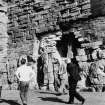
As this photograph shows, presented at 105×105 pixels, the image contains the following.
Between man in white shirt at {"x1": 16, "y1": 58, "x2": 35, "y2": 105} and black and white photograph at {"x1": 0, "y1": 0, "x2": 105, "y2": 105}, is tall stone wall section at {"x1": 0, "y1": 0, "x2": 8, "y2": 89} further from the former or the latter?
man in white shirt at {"x1": 16, "y1": 58, "x2": 35, "y2": 105}

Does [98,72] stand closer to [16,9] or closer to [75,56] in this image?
[75,56]

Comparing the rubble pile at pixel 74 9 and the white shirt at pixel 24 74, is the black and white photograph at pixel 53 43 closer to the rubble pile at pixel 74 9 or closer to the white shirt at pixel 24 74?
the rubble pile at pixel 74 9

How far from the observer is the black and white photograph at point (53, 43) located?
13877mm

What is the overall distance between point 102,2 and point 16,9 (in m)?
5.23

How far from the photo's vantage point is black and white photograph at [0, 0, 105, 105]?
45.5ft

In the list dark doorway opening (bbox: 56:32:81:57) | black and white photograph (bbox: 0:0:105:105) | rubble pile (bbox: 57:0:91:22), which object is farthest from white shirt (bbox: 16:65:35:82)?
rubble pile (bbox: 57:0:91:22)

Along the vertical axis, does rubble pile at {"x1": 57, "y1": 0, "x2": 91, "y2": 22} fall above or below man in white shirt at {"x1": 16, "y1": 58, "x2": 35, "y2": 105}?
above

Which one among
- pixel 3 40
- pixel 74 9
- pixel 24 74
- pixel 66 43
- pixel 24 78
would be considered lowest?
pixel 24 78

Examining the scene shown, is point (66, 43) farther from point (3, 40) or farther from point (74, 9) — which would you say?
point (3, 40)

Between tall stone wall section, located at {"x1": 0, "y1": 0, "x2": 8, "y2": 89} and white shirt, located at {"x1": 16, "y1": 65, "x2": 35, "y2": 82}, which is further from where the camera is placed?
tall stone wall section, located at {"x1": 0, "y1": 0, "x2": 8, "y2": 89}

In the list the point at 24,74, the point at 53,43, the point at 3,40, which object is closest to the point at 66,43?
the point at 53,43

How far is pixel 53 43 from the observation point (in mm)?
15602

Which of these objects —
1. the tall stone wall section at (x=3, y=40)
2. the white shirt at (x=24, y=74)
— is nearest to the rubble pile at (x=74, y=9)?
the tall stone wall section at (x=3, y=40)

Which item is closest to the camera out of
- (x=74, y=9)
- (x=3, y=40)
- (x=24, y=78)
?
(x=24, y=78)
